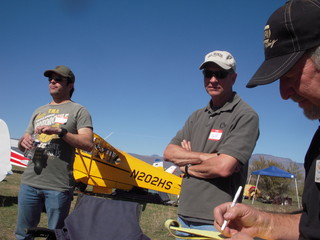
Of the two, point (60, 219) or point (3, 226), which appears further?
point (3, 226)

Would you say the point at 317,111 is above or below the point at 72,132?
above

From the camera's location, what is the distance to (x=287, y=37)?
3.44ft

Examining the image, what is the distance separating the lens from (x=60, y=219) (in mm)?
3086

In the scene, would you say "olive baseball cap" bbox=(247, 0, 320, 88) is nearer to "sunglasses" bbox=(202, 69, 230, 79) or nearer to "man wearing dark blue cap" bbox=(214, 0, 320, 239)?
"man wearing dark blue cap" bbox=(214, 0, 320, 239)

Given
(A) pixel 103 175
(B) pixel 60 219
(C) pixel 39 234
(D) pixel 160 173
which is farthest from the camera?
(D) pixel 160 173

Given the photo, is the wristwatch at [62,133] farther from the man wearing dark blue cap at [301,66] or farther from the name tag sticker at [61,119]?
the man wearing dark blue cap at [301,66]

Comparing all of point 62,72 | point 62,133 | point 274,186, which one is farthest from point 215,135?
point 274,186

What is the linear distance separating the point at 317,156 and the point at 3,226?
5.83m

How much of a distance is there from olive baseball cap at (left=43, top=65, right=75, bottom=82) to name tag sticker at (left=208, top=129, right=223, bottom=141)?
6.08ft

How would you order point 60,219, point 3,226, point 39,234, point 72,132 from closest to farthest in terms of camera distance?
point 39,234 → point 60,219 → point 72,132 → point 3,226

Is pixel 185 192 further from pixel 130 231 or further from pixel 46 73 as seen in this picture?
pixel 46 73

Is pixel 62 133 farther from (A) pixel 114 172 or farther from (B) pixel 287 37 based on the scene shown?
(A) pixel 114 172

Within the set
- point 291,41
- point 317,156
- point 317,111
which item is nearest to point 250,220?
point 317,156

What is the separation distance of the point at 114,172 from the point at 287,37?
10.7 metres
